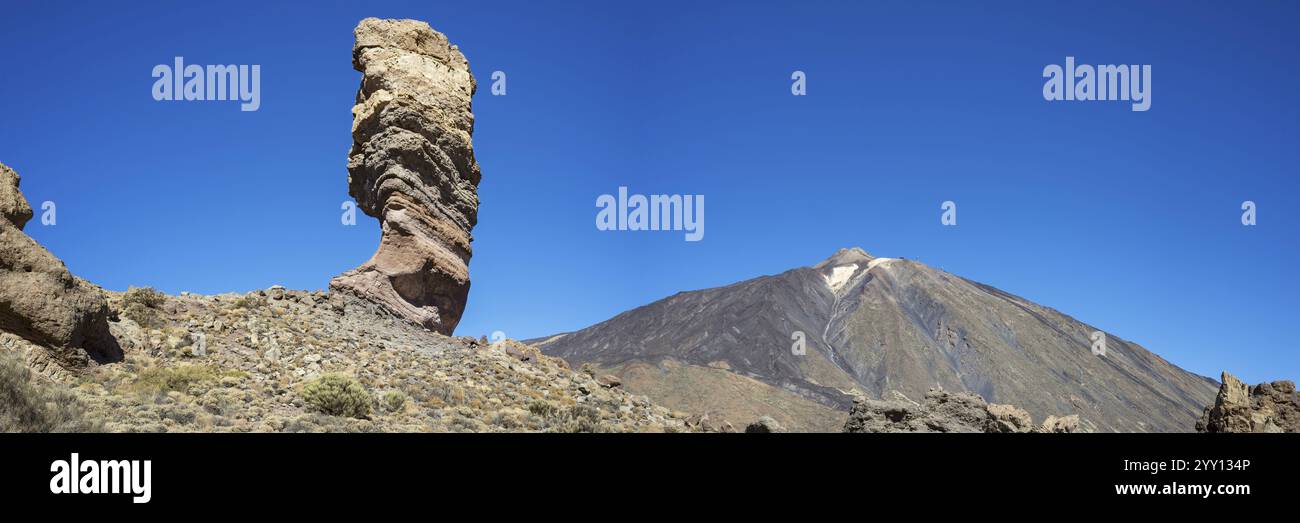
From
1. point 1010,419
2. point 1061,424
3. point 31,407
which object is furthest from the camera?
point 1061,424

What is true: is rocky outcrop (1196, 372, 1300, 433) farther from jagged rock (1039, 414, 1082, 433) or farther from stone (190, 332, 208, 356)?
stone (190, 332, 208, 356)

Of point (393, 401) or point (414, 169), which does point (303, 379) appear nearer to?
point (393, 401)

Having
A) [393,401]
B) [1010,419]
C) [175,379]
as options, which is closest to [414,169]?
[393,401]

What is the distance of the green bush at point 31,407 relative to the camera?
11609 millimetres

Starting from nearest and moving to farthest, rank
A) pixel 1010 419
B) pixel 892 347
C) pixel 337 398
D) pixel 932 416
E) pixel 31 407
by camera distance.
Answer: pixel 31 407 → pixel 932 416 → pixel 337 398 → pixel 1010 419 → pixel 892 347

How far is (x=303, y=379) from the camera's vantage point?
17.2 m

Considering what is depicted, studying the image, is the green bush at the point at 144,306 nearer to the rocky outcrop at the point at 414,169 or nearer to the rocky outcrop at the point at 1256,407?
the rocky outcrop at the point at 414,169

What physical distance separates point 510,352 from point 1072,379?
96.6m

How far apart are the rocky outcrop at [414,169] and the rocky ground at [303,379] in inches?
45.3

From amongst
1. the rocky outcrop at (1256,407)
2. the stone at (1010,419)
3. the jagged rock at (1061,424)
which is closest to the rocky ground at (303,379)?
the stone at (1010,419)

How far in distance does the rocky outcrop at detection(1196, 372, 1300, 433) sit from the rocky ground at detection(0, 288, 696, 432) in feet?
36.4

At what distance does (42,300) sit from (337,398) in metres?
5.26
